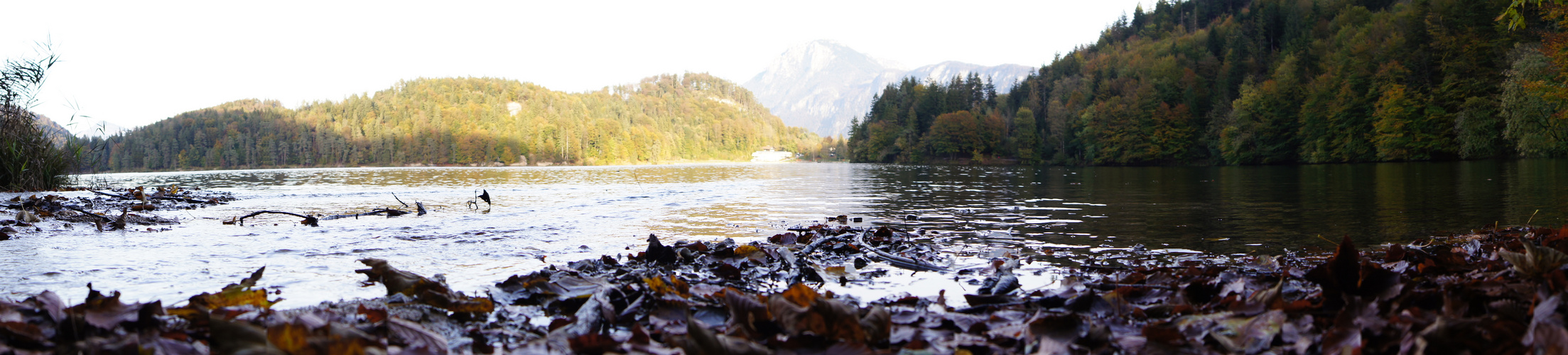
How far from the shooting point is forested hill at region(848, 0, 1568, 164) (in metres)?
50.9

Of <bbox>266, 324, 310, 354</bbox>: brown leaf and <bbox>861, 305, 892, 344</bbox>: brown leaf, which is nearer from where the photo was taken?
<bbox>266, 324, 310, 354</bbox>: brown leaf

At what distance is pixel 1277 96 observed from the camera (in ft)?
237

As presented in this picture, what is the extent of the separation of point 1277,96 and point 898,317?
282 ft

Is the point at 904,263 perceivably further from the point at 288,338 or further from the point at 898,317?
the point at 288,338

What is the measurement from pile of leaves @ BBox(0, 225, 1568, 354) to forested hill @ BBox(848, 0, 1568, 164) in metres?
32.6

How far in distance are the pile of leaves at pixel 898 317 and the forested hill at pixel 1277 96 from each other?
3264cm

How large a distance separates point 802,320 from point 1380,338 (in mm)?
2592

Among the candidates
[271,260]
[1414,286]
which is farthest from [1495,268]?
[271,260]

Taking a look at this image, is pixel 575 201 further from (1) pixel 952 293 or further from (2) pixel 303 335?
(2) pixel 303 335

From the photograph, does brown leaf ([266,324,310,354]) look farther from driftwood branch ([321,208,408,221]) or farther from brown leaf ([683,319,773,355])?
driftwood branch ([321,208,408,221])

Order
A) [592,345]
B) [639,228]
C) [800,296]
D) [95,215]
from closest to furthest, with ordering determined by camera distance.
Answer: [592,345], [800,296], [95,215], [639,228]

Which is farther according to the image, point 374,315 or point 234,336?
point 374,315

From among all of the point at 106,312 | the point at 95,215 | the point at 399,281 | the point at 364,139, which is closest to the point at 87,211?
the point at 95,215

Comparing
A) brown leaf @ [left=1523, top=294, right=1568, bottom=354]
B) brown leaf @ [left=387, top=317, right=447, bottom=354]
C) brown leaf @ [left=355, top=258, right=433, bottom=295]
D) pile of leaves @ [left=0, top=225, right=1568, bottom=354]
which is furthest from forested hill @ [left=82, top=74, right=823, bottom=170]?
brown leaf @ [left=1523, top=294, right=1568, bottom=354]
